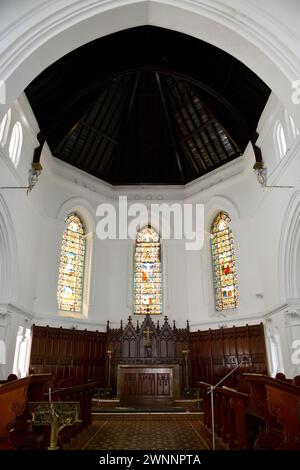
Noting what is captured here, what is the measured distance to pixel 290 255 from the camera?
9477mm

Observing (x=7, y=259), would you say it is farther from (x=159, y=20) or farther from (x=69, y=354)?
(x=159, y=20)

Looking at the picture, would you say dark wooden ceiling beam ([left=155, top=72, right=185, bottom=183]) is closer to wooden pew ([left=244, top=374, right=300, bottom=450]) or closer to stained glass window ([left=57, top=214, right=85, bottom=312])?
A: stained glass window ([left=57, top=214, right=85, bottom=312])

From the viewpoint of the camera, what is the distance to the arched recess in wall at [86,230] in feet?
43.1

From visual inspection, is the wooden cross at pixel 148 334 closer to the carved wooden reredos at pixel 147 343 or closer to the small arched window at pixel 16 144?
the carved wooden reredos at pixel 147 343

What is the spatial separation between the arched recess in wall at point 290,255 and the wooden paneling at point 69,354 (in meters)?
7.06

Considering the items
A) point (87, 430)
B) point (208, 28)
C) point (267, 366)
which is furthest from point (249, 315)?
point (208, 28)

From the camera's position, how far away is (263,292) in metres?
11.4

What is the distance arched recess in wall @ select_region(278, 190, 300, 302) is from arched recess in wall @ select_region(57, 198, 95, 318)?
7274mm

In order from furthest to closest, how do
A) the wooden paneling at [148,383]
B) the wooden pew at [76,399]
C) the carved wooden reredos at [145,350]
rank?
the wooden paneling at [148,383] → the carved wooden reredos at [145,350] → the wooden pew at [76,399]

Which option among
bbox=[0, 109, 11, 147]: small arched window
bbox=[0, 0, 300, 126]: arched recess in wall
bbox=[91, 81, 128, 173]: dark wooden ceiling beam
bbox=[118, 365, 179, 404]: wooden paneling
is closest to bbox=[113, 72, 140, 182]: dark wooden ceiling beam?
bbox=[91, 81, 128, 173]: dark wooden ceiling beam

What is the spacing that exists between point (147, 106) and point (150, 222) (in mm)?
4977

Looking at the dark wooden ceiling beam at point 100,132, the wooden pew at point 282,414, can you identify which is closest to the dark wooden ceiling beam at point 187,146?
the dark wooden ceiling beam at point 100,132

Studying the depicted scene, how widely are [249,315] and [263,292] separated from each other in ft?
3.16
